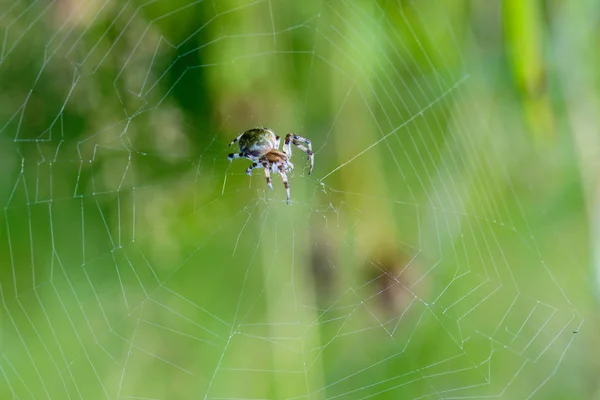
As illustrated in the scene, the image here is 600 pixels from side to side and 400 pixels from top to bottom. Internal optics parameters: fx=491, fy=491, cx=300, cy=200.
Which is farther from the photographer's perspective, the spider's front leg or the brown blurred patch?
the spider's front leg

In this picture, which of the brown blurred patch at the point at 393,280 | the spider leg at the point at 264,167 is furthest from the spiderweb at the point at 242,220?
the spider leg at the point at 264,167

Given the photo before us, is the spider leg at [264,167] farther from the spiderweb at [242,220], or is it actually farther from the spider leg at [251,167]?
the spiderweb at [242,220]

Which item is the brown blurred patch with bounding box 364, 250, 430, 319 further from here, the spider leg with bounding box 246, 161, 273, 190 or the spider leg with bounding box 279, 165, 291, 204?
the spider leg with bounding box 246, 161, 273, 190

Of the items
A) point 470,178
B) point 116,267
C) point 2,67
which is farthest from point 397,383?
point 2,67

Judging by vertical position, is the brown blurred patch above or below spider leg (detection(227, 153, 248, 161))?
below

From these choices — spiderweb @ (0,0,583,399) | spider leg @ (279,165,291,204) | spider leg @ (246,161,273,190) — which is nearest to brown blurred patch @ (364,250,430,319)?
spiderweb @ (0,0,583,399)

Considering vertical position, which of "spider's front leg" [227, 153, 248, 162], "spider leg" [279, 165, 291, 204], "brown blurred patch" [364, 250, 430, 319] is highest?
"spider's front leg" [227, 153, 248, 162]

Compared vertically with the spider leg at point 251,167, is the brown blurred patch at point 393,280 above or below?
below

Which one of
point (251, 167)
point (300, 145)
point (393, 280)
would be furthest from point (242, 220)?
point (393, 280)

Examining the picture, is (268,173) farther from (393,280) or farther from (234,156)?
(393,280)
